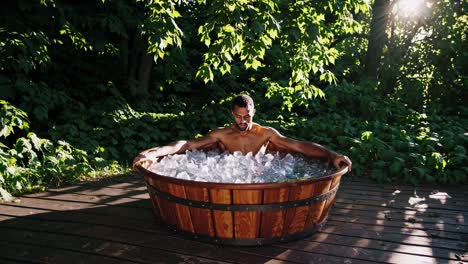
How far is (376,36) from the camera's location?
9.91m

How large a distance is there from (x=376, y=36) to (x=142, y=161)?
8636mm

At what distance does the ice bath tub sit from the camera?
8.96 feet

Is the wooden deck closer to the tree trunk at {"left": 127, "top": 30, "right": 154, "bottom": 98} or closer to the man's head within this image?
the man's head

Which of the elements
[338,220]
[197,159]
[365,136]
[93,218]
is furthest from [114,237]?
[365,136]

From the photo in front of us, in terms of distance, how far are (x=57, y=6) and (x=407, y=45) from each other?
30.4 ft

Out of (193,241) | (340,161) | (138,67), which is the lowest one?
(193,241)

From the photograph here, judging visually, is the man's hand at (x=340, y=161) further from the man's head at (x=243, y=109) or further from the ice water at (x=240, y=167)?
the man's head at (x=243, y=109)

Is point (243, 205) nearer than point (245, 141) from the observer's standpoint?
Yes

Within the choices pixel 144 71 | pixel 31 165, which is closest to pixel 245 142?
pixel 31 165

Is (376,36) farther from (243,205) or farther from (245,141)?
(243,205)

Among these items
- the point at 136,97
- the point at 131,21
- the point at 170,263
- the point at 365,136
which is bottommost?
the point at 170,263

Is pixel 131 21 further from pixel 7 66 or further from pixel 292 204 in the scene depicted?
pixel 292 204

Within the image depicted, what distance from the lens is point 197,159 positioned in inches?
167

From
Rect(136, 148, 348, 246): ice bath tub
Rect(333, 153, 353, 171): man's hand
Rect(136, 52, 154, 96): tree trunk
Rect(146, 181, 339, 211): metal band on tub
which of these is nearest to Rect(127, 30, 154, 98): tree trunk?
Rect(136, 52, 154, 96): tree trunk
